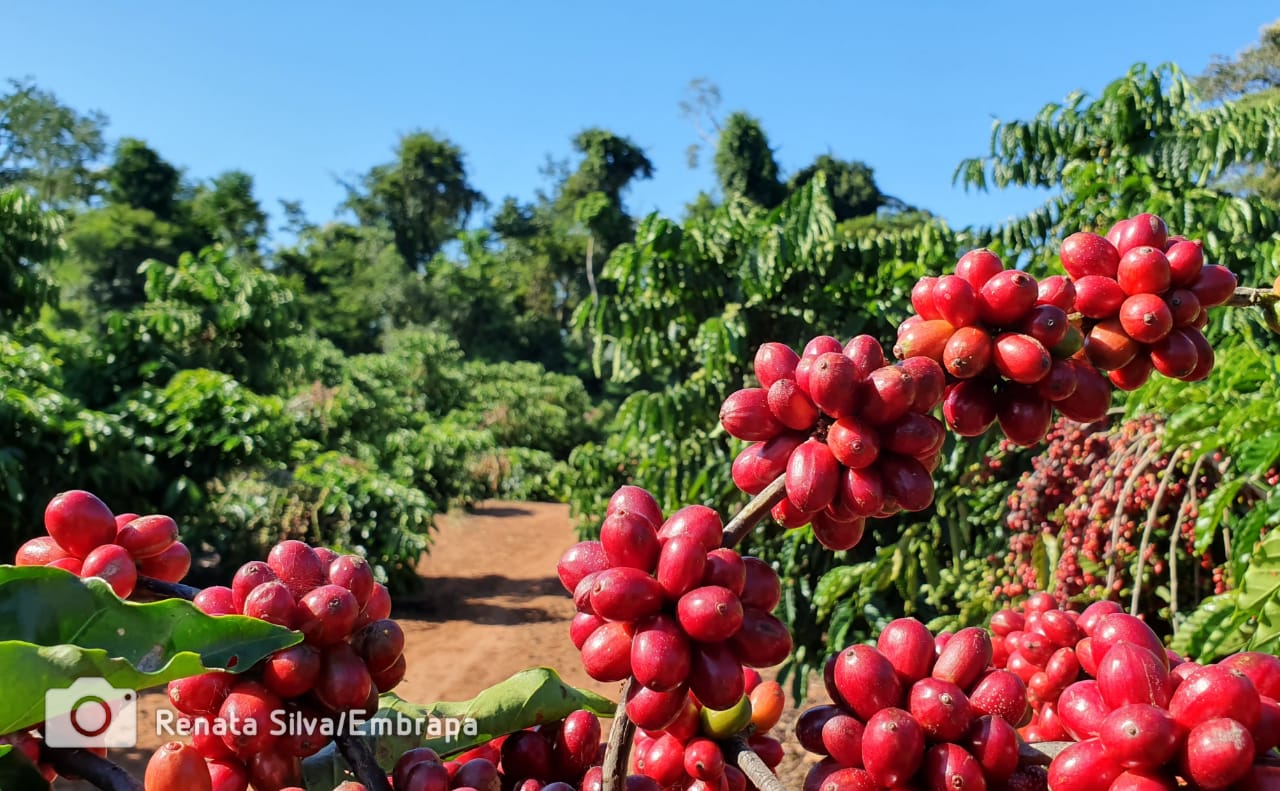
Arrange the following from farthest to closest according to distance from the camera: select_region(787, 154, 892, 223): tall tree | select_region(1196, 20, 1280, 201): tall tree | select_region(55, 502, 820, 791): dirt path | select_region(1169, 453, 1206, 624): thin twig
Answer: select_region(787, 154, 892, 223): tall tree < select_region(1196, 20, 1280, 201): tall tree < select_region(55, 502, 820, 791): dirt path < select_region(1169, 453, 1206, 624): thin twig

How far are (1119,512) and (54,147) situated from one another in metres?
40.1

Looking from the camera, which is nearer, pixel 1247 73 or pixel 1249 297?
pixel 1249 297

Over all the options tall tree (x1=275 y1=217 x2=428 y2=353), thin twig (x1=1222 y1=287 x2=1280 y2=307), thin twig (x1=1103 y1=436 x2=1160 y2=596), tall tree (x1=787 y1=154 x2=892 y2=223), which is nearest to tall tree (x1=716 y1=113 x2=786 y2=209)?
tall tree (x1=787 y1=154 x2=892 y2=223)

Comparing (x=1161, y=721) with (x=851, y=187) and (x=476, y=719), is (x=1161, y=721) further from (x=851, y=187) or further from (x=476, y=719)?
(x=851, y=187)

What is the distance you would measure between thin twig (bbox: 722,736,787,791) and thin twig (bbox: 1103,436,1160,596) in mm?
2115

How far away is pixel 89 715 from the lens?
0.82m

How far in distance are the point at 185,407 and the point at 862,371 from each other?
27.0 ft

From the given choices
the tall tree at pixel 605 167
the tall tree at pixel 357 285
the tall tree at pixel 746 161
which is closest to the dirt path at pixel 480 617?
the tall tree at pixel 357 285

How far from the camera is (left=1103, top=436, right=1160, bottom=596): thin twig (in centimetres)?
267

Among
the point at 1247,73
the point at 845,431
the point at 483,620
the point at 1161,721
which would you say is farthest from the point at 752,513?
the point at 1247,73

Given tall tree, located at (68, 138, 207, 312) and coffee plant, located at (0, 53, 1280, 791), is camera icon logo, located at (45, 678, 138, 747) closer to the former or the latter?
coffee plant, located at (0, 53, 1280, 791)

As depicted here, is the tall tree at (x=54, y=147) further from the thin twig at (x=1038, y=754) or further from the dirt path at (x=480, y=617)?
the thin twig at (x=1038, y=754)

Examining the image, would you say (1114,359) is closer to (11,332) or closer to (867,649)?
(867,649)

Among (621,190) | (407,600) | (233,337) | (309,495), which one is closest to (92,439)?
(309,495)
